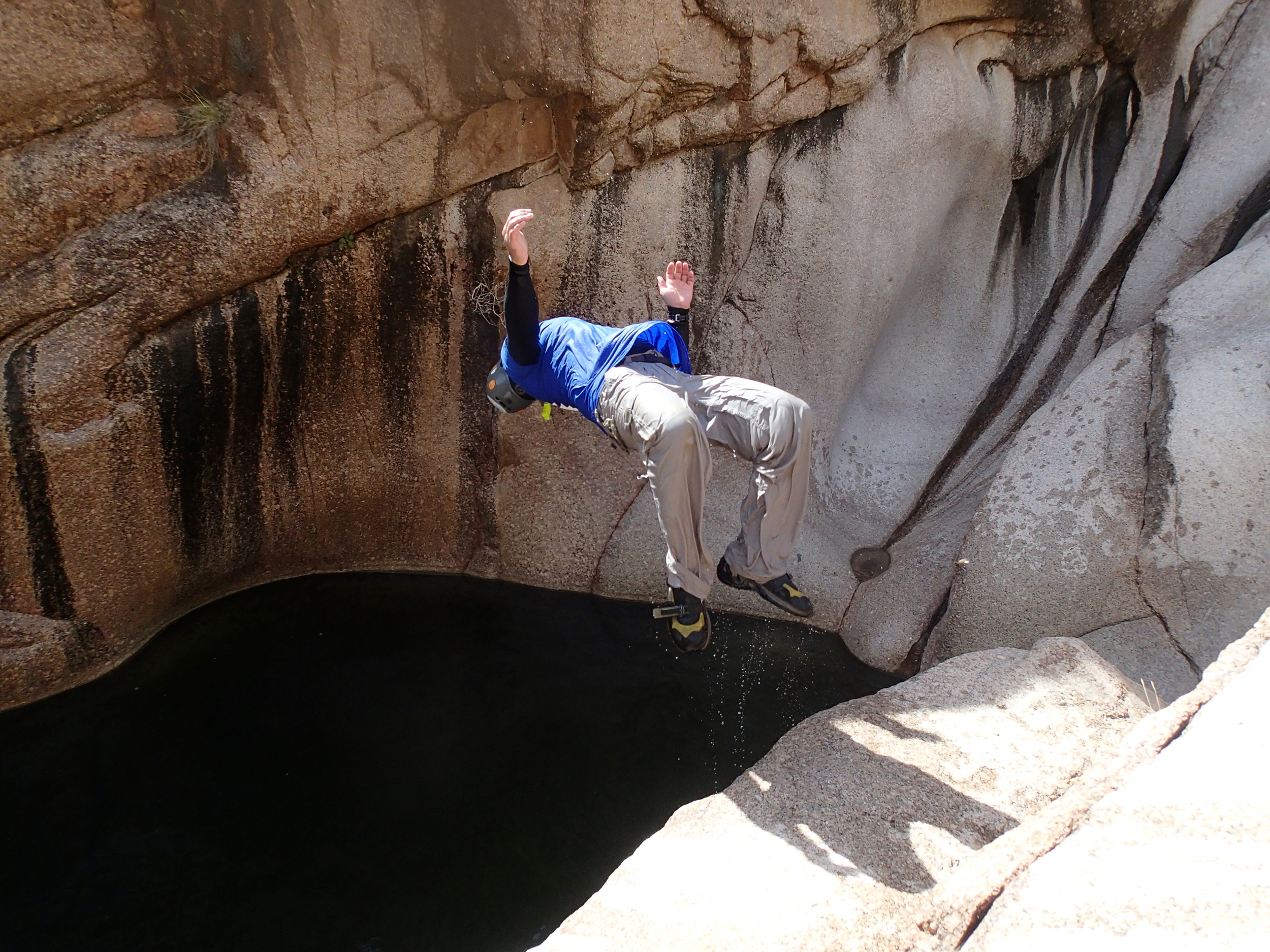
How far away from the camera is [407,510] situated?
163 inches

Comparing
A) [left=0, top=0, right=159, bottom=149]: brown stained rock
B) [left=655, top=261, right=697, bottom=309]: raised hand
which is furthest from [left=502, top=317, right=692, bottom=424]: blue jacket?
[left=0, top=0, right=159, bottom=149]: brown stained rock

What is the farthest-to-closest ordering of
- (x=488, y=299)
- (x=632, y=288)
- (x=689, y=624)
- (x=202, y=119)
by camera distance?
(x=632, y=288), (x=488, y=299), (x=202, y=119), (x=689, y=624)

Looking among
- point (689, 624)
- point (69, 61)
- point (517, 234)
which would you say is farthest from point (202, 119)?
point (689, 624)

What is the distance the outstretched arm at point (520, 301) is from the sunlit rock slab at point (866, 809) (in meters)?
1.42

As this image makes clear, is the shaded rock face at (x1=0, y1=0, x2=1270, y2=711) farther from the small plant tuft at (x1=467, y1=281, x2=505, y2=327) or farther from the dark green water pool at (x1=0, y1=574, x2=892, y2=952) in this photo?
the dark green water pool at (x1=0, y1=574, x2=892, y2=952)

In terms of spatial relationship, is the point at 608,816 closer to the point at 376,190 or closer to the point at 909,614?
the point at 909,614

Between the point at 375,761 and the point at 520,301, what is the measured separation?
166cm

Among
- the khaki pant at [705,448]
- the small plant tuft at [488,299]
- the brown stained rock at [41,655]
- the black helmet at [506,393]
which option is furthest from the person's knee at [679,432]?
the brown stained rock at [41,655]

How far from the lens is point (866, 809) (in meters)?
2.44

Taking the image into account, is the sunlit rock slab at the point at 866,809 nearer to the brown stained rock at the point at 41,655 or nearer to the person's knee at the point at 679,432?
the person's knee at the point at 679,432

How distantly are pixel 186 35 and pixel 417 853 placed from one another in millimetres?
2769

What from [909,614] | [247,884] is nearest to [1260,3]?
[909,614]

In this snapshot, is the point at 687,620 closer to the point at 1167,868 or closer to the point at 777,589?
the point at 777,589

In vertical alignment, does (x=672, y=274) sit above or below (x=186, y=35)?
below
